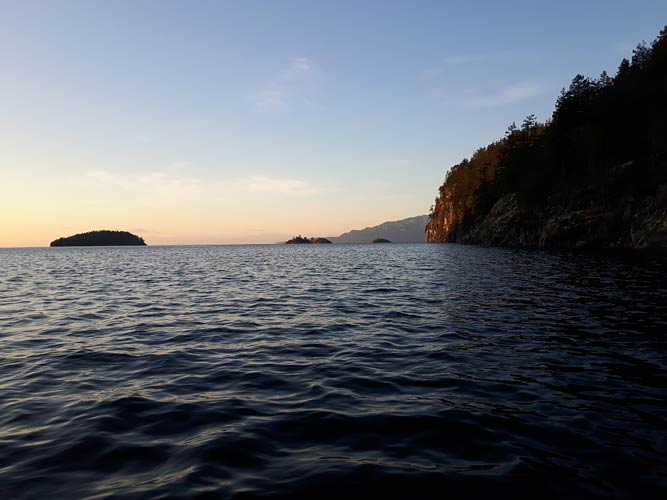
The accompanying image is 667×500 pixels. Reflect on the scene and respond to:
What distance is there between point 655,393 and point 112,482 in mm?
9526

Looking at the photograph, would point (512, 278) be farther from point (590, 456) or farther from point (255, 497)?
point (255, 497)

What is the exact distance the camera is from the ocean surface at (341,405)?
16.7ft

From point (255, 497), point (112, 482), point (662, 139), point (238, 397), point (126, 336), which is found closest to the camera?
point (255, 497)

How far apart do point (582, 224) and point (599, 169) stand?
14193 mm

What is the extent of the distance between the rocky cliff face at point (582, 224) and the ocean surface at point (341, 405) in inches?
1606

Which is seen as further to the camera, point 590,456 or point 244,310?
point 244,310

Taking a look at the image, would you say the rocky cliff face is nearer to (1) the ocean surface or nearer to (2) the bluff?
(2) the bluff

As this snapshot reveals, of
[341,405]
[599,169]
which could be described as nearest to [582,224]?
[599,169]

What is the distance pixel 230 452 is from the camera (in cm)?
582

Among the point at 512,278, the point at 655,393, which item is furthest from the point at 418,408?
the point at 512,278

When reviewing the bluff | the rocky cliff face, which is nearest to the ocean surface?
the rocky cliff face

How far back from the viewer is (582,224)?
60.0 meters

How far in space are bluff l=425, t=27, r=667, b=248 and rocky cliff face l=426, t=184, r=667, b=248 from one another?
0.44ft

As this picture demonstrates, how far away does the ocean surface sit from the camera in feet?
16.7
